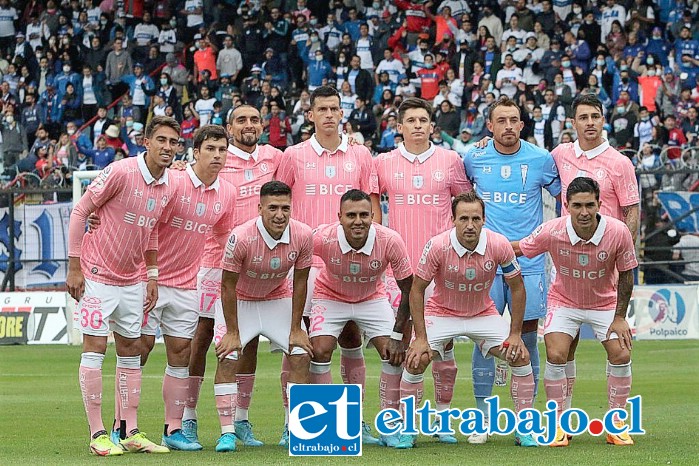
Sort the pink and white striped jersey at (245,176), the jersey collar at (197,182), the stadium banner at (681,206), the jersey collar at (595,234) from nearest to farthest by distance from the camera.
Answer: the jersey collar at (595,234) → the jersey collar at (197,182) → the pink and white striped jersey at (245,176) → the stadium banner at (681,206)

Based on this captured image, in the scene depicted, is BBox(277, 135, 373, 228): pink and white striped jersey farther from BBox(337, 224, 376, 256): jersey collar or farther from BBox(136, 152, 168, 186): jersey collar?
BBox(136, 152, 168, 186): jersey collar

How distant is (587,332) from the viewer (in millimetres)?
22688

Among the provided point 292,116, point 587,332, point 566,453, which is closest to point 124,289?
point 566,453

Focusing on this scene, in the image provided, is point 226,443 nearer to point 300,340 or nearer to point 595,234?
point 300,340

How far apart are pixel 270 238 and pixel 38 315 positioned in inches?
543

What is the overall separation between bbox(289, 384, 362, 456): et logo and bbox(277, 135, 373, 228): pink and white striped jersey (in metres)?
2.62

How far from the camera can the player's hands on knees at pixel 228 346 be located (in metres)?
10.1

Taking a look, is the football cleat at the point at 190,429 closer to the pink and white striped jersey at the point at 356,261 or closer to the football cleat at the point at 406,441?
the pink and white striped jersey at the point at 356,261

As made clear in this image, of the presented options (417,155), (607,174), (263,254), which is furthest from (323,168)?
(607,174)

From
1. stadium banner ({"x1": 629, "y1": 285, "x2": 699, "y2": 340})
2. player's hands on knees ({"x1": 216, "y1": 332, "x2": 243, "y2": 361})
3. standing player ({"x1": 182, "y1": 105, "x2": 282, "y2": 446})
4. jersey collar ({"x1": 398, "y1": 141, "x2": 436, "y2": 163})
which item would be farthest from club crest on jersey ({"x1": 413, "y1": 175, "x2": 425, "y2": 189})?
stadium banner ({"x1": 629, "y1": 285, "x2": 699, "y2": 340})

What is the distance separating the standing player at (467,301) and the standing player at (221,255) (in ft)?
4.38

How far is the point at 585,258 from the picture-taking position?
10.5 meters

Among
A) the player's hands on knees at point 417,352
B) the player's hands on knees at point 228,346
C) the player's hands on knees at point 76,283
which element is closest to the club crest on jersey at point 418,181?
the player's hands on knees at point 417,352

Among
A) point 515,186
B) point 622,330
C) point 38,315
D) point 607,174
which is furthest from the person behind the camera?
point 38,315
